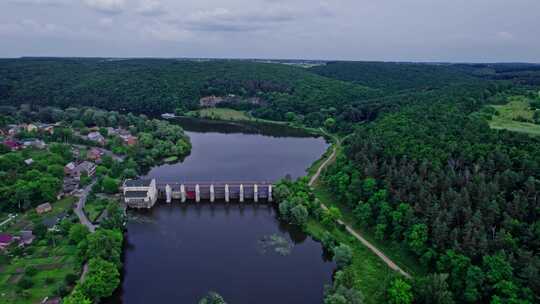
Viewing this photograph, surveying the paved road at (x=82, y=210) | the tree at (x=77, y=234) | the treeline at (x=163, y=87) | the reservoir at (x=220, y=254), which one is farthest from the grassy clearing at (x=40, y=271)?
the treeline at (x=163, y=87)

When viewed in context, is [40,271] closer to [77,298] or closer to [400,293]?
[77,298]

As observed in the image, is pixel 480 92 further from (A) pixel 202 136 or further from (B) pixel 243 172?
(A) pixel 202 136

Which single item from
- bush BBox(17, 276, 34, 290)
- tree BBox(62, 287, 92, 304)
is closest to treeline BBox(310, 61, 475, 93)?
tree BBox(62, 287, 92, 304)

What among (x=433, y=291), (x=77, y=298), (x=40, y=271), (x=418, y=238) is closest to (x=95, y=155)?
(x=40, y=271)

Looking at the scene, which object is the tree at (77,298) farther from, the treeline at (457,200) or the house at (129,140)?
the house at (129,140)

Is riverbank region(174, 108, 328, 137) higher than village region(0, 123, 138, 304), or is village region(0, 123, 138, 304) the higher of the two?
riverbank region(174, 108, 328, 137)

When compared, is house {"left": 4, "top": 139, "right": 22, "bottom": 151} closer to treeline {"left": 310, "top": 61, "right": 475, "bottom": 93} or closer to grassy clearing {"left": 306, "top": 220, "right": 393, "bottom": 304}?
grassy clearing {"left": 306, "top": 220, "right": 393, "bottom": 304}

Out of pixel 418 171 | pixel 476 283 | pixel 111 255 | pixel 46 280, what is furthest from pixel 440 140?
pixel 46 280
